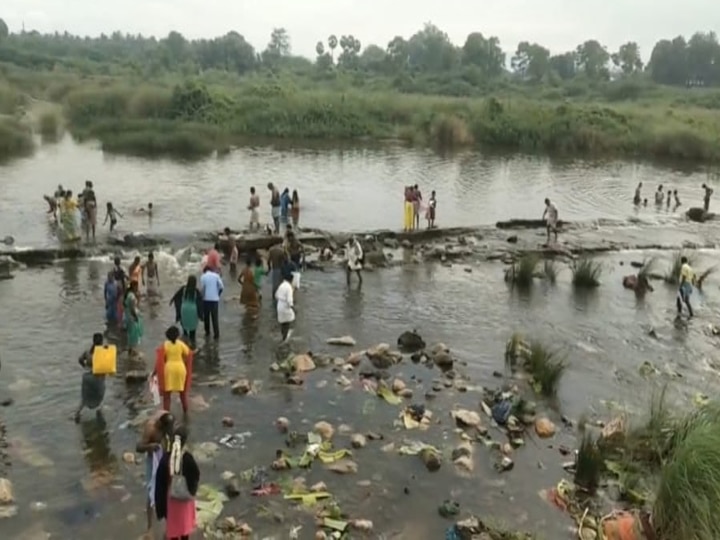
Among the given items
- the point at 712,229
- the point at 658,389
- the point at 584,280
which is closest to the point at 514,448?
the point at 658,389

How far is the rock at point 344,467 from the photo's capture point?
10.3 metres

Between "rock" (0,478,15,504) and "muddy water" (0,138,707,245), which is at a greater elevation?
"muddy water" (0,138,707,245)

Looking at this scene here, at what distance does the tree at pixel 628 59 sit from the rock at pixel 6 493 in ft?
513

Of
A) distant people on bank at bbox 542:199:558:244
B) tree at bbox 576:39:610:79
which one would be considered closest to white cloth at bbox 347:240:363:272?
distant people on bank at bbox 542:199:558:244

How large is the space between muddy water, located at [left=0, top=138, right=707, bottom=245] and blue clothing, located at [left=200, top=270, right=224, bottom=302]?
1055cm

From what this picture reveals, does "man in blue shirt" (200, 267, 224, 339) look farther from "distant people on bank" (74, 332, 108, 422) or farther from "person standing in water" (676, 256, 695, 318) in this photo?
"person standing in water" (676, 256, 695, 318)

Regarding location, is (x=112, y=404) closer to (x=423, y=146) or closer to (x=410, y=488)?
(x=410, y=488)

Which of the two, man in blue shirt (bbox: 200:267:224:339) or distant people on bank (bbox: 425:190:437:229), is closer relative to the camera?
man in blue shirt (bbox: 200:267:224:339)

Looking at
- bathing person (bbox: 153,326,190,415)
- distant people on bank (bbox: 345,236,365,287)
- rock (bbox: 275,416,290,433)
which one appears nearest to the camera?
bathing person (bbox: 153,326,190,415)

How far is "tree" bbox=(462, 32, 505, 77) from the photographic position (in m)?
128

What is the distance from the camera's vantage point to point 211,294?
1445 centimetres

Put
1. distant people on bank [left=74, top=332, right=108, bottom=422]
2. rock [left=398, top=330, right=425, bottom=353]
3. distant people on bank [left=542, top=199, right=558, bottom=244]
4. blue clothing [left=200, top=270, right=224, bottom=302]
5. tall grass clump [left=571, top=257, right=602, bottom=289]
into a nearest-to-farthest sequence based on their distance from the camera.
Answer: distant people on bank [left=74, top=332, right=108, bottom=422]
blue clothing [left=200, top=270, right=224, bottom=302]
rock [left=398, top=330, right=425, bottom=353]
tall grass clump [left=571, top=257, right=602, bottom=289]
distant people on bank [left=542, top=199, right=558, bottom=244]

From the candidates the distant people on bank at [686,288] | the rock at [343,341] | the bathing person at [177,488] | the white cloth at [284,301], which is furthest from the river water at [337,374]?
the bathing person at [177,488]

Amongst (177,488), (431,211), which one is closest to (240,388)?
(177,488)
